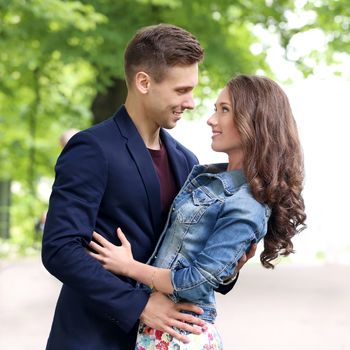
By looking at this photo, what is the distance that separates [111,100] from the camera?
52.0 ft

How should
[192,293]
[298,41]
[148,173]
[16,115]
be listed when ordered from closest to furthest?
[192,293], [148,173], [298,41], [16,115]

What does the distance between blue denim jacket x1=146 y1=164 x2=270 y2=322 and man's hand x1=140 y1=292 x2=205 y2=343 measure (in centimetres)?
4

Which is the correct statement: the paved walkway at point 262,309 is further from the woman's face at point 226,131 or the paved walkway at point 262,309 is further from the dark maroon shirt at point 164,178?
the woman's face at point 226,131

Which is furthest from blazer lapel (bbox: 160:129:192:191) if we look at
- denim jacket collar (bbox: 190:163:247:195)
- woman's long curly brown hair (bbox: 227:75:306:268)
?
woman's long curly brown hair (bbox: 227:75:306:268)

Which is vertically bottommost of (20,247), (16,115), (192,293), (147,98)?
(192,293)

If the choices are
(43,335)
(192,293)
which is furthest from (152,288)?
(43,335)

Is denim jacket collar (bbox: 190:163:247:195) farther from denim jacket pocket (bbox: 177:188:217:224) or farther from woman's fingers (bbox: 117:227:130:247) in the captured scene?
woman's fingers (bbox: 117:227:130:247)

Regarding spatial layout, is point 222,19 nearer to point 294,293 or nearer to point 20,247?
point 294,293

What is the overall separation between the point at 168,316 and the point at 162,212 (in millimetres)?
410

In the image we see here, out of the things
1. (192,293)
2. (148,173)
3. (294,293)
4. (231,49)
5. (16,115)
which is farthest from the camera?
(16,115)

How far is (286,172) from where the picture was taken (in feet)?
11.0

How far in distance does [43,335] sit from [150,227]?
6214 mm

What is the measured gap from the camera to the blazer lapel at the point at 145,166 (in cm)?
341

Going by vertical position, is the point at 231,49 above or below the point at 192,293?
above
